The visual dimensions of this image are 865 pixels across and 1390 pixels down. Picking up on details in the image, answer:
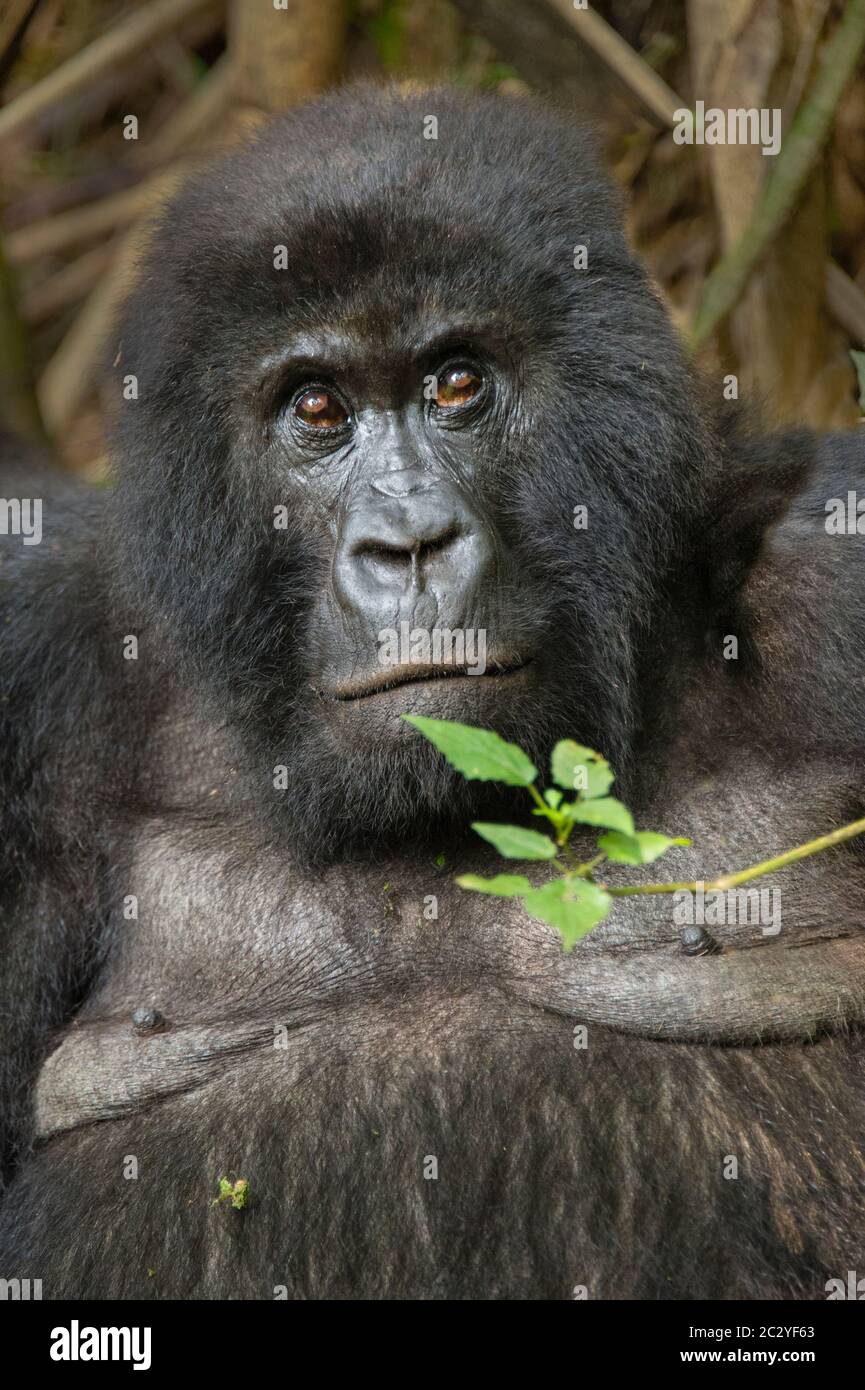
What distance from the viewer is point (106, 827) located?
3895mm

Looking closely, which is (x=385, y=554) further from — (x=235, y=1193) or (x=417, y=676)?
(x=235, y=1193)

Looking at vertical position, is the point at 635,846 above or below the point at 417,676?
below

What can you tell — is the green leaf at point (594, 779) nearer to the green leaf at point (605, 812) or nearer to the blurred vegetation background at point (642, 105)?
the green leaf at point (605, 812)

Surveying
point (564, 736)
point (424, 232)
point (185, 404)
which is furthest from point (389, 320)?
point (564, 736)

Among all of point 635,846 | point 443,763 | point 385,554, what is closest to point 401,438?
point 385,554

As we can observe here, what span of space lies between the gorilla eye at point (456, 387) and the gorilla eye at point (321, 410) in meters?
0.21

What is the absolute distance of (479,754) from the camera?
7.51 ft

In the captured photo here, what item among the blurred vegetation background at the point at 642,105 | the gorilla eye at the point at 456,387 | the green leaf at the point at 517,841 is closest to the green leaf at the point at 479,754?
the green leaf at the point at 517,841

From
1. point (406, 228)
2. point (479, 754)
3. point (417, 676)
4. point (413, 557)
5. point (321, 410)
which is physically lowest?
point (479, 754)

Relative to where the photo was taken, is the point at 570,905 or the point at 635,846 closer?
the point at 570,905

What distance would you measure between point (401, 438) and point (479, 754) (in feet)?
4.19

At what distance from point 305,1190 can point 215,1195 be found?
20cm

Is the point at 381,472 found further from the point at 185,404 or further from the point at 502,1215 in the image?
the point at 502,1215

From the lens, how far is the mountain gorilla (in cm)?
319
